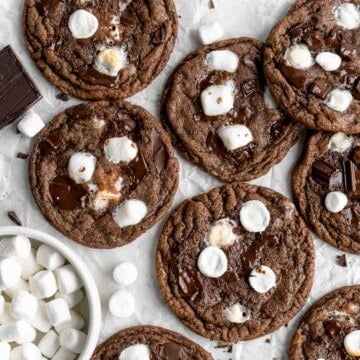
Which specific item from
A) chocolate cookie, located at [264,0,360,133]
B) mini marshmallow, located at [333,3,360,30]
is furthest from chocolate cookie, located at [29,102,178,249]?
mini marshmallow, located at [333,3,360,30]

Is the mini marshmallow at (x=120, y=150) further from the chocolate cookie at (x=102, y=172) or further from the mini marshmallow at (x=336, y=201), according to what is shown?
the mini marshmallow at (x=336, y=201)

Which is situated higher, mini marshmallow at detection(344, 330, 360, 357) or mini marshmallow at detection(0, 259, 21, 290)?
mini marshmallow at detection(0, 259, 21, 290)

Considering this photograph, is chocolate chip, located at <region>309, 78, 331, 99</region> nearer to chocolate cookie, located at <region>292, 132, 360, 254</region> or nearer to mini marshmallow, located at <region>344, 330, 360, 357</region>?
chocolate cookie, located at <region>292, 132, 360, 254</region>

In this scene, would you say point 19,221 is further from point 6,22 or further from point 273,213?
point 273,213

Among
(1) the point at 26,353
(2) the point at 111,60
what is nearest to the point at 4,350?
(1) the point at 26,353

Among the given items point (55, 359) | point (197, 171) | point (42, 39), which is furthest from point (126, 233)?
point (42, 39)

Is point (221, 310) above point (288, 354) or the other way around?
above

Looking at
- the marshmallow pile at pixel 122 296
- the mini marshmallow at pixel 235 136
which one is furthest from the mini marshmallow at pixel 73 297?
the mini marshmallow at pixel 235 136
